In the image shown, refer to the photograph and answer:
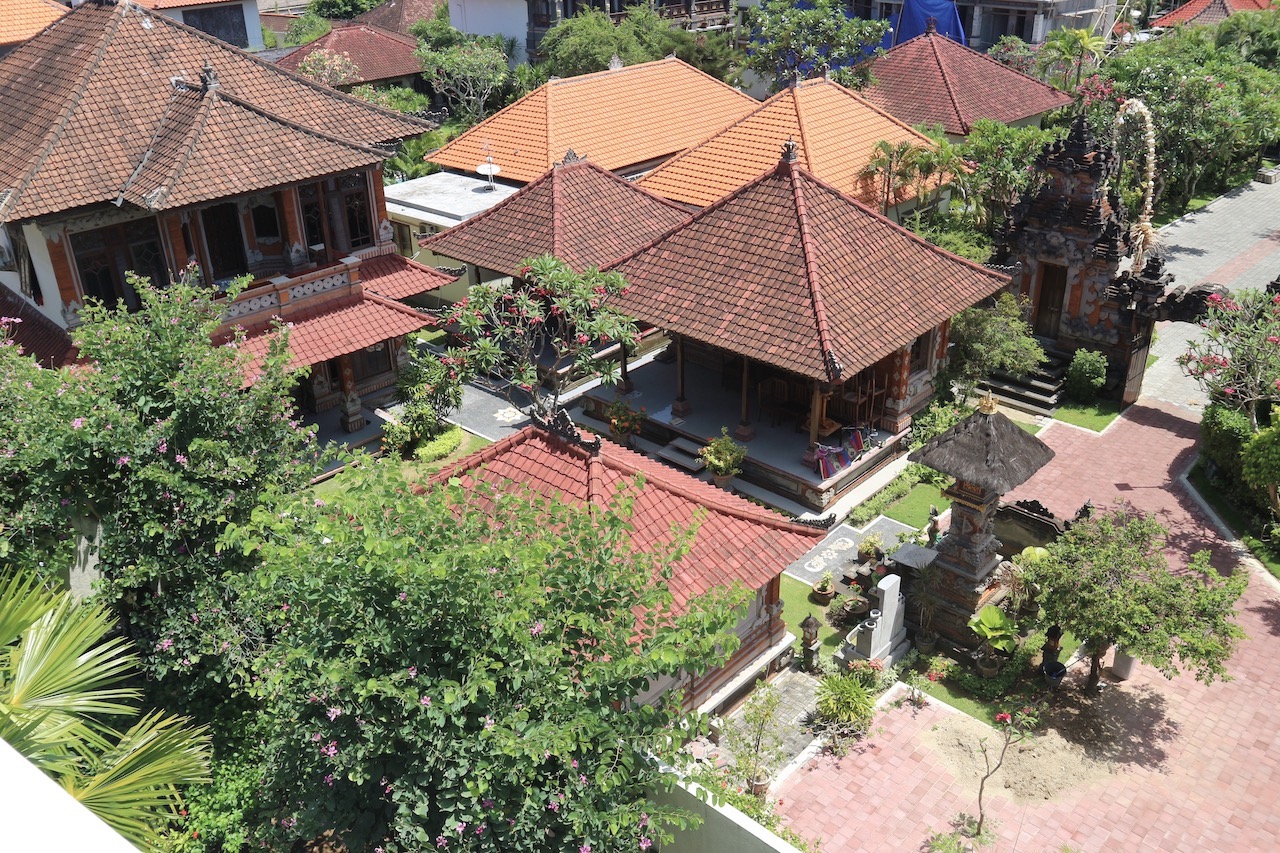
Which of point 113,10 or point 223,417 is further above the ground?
point 113,10

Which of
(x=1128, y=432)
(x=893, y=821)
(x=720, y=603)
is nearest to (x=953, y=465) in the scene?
(x=893, y=821)

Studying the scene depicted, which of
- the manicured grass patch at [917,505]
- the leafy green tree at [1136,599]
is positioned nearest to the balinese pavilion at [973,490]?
the leafy green tree at [1136,599]

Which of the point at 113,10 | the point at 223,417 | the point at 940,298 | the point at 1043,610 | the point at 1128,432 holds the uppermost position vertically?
the point at 113,10

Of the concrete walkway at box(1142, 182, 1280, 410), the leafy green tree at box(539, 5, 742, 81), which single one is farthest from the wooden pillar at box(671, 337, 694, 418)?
the leafy green tree at box(539, 5, 742, 81)

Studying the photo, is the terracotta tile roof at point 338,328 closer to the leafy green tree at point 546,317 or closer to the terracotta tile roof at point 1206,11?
the leafy green tree at point 546,317

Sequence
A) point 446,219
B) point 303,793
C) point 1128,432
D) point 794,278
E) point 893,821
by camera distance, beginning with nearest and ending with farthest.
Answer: point 303,793 < point 893,821 < point 794,278 < point 1128,432 < point 446,219

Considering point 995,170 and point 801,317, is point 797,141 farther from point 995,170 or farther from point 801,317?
point 801,317

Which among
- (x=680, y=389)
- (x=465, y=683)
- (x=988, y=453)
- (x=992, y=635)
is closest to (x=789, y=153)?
(x=680, y=389)

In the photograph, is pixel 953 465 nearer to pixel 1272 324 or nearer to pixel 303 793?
pixel 1272 324
